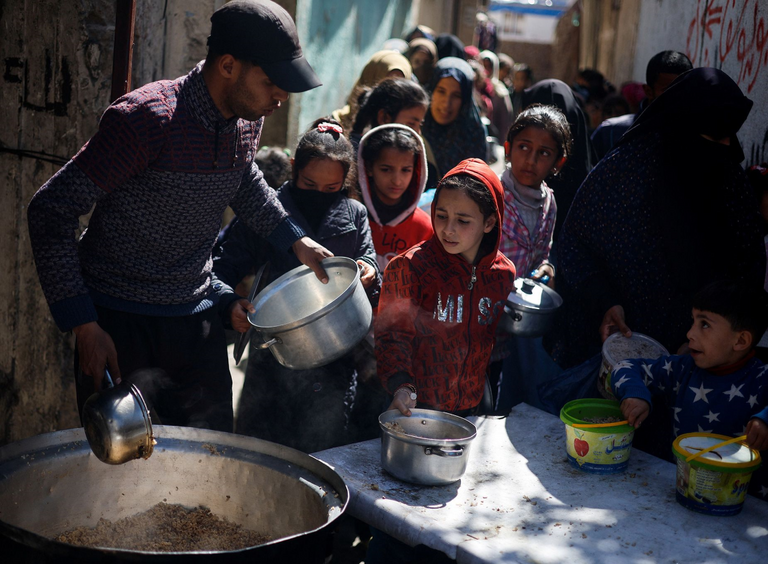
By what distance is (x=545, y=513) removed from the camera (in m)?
2.17

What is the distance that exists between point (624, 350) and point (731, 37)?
3.15 m

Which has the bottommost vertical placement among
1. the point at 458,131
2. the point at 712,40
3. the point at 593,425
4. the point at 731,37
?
the point at 593,425

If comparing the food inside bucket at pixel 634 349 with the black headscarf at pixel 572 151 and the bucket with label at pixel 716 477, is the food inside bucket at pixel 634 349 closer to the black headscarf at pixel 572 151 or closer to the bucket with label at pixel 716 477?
the bucket with label at pixel 716 477

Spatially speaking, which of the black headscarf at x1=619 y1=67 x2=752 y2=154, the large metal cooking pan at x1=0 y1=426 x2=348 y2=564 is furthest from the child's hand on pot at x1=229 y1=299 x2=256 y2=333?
the black headscarf at x1=619 y1=67 x2=752 y2=154

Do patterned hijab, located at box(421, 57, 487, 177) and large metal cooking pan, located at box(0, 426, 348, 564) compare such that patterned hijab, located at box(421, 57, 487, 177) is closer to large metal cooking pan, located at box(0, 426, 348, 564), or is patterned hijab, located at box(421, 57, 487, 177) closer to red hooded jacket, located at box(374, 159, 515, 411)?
red hooded jacket, located at box(374, 159, 515, 411)

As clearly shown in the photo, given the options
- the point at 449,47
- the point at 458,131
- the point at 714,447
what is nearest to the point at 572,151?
the point at 458,131

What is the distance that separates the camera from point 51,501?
7.29ft

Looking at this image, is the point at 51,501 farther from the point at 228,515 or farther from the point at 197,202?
the point at 197,202

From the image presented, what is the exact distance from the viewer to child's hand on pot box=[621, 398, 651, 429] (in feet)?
7.99

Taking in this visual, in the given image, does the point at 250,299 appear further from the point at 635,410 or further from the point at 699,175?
the point at 699,175

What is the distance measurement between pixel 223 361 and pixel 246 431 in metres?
0.64

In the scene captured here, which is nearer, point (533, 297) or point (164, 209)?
point (164, 209)

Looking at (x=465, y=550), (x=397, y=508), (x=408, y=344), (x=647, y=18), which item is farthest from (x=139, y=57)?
(x=647, y=18)

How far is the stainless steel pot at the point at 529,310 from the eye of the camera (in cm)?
321
